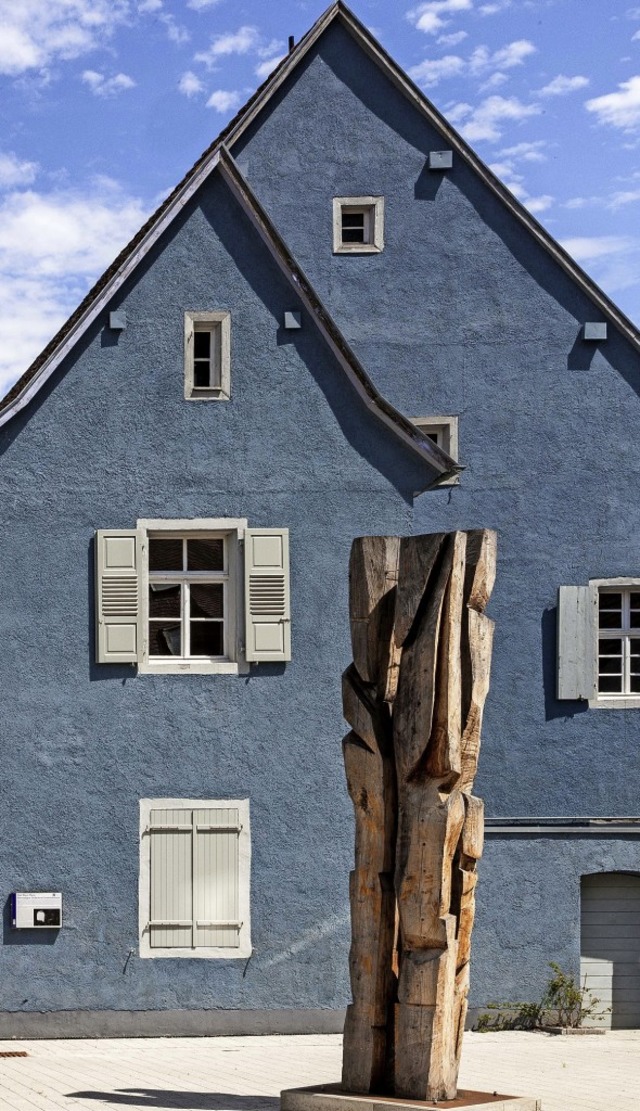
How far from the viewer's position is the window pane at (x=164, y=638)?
16859 mm

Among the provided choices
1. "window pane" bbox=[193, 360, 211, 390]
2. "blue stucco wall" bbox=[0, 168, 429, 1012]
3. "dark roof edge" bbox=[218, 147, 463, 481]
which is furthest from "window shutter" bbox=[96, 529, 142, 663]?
"dark roof edge" bbox=[218, 147, 463, 481]

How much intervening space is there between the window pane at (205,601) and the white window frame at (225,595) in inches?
4.3

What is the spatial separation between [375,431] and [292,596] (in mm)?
1812

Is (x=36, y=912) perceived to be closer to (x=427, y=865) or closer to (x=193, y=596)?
(x=193, y=596)

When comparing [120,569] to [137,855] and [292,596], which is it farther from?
[137,855]

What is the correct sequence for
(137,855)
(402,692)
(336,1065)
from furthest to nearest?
(137,855), (336,1065), (402,692)

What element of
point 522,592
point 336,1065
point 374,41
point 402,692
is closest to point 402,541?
point 402,692

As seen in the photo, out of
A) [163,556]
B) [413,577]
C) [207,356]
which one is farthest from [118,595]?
[413,577]

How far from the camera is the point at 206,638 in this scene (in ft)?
55.5

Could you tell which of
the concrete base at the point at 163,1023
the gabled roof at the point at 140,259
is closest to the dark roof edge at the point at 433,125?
the gabled roof at the point at 140,259

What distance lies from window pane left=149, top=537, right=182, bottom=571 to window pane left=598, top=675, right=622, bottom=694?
5031 millimetres

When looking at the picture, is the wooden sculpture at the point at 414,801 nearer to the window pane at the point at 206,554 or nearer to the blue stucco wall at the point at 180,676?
the blue stucco wall at the point at 180,676

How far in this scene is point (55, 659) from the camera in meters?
16.5

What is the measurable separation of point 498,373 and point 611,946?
20.6 feet
